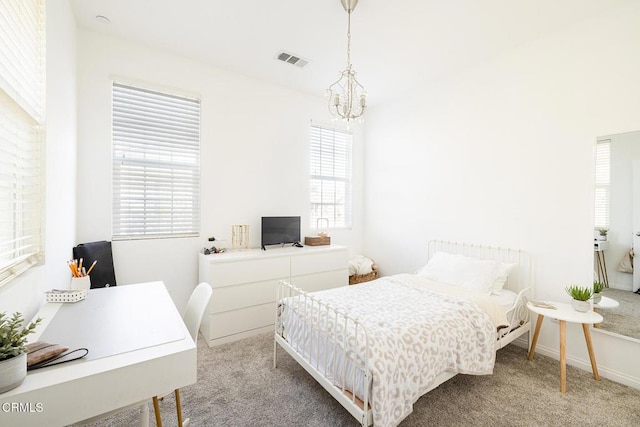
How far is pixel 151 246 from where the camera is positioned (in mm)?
2912

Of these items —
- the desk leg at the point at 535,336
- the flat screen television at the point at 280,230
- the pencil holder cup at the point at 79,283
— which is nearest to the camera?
the pencil holder cup at the point at 79,283

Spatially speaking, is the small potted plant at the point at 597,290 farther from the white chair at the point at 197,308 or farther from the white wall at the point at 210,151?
the white chair at the point at 197,308

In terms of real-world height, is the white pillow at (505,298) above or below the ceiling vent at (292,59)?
below

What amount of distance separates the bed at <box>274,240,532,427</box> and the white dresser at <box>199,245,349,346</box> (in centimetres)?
68

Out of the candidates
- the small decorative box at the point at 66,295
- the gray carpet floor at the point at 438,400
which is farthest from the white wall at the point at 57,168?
the gray carpet floor at the point at 438,400

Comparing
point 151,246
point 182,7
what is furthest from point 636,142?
point 151,246

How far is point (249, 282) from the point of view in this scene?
2.97m

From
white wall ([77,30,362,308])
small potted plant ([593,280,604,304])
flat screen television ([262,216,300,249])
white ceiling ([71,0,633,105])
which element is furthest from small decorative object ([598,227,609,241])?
flat screen television ([262,216,300,249])

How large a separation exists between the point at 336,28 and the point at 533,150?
223cm

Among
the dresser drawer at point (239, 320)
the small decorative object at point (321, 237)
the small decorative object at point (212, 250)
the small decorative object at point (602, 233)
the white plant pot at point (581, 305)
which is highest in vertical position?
the small decorative object at point (602, 233)

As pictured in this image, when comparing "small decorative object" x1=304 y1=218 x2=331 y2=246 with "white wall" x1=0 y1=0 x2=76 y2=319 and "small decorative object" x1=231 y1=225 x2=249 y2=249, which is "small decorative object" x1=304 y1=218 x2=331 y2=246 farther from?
"white wall" x1=0 y1=0 x2=76 y2=319

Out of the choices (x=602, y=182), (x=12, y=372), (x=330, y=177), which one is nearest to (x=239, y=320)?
(x=12, y=372)

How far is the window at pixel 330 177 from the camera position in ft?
13.7

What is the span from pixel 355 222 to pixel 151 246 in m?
2.88
